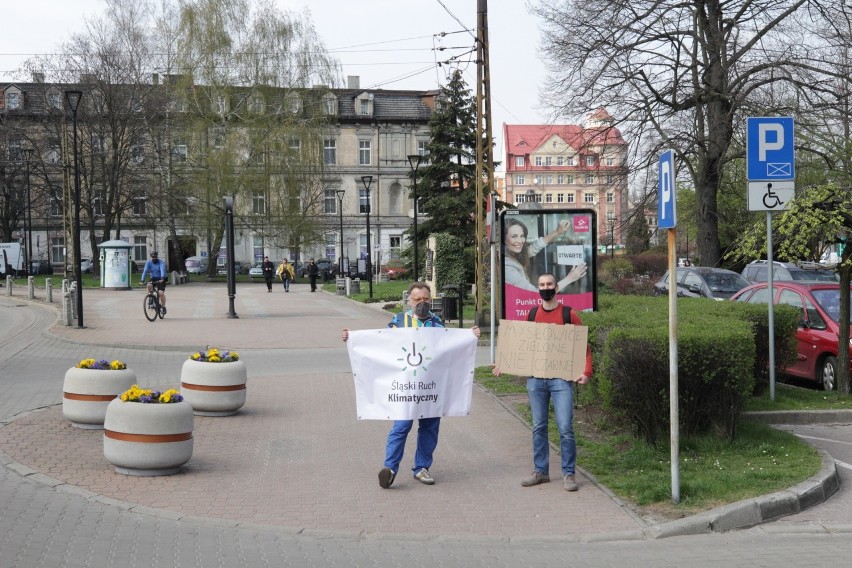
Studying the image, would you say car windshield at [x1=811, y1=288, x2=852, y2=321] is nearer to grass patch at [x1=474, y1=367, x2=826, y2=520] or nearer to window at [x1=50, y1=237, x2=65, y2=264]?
grass patch at [x1=474, y1=367, x2=826, y2=520]

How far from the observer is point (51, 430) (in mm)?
10805

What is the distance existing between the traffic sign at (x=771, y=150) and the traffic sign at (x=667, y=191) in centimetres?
473

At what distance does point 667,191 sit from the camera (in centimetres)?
734

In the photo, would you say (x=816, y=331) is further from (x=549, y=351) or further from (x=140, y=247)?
(x=140, y=247)

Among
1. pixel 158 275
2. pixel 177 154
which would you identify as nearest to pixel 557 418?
pixel 158 275

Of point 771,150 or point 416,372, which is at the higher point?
point 771,150

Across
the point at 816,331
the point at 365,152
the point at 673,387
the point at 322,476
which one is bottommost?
the point at 322,476

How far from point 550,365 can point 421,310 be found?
119 cm

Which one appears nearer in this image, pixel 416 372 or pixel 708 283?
pixel 416 372

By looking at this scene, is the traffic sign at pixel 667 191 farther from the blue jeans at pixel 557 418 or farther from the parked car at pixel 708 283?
the parked car at pixel 708 283

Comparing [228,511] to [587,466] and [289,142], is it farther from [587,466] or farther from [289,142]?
[289,142]

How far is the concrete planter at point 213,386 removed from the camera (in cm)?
1181

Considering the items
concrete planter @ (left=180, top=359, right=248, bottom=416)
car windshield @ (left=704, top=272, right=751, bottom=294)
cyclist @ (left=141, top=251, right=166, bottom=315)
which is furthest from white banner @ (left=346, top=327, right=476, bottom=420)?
cyclist @ (left=141, top=251, right=166, bottom=315)

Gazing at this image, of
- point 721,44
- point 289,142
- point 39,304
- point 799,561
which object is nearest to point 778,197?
point 799,561
